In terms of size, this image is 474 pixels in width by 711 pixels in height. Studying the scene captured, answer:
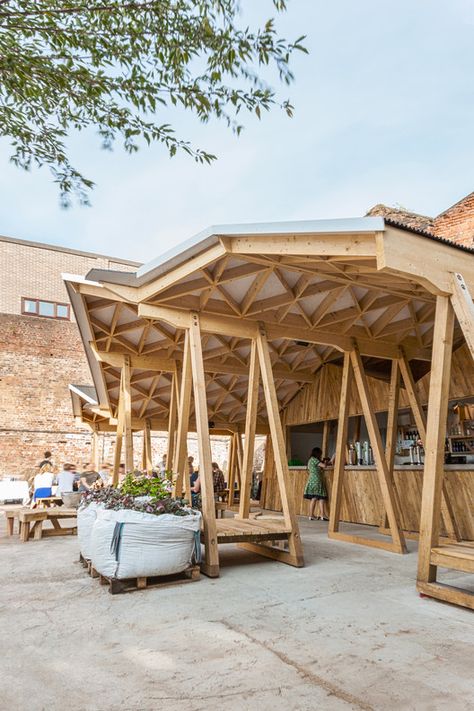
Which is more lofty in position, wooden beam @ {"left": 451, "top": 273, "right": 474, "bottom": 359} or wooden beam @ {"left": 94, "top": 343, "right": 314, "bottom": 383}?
wooden beam @ {"left": 94, "top": 343, "right": 314, "bottom": 383}

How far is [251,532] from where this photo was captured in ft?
20.9

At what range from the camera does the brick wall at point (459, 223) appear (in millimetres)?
16075

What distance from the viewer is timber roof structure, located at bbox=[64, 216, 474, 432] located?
507 cm

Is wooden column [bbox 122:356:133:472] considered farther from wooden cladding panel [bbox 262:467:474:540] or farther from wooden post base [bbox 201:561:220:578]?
wooden post base [bbox 201:561:220:578]

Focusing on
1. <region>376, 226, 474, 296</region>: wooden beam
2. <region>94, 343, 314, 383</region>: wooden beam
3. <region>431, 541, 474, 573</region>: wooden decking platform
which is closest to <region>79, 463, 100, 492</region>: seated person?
<region>94, 343, 314, 383</region>: wooden beam

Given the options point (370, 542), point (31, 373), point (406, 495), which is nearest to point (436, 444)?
point (370, 542)

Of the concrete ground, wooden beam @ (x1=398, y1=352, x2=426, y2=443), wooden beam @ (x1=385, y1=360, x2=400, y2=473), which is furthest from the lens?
wooden beam @ (x1=385, y1=360, x2=400, y2=473)

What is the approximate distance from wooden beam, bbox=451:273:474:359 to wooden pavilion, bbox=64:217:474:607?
12 mm

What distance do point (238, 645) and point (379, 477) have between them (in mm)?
4920

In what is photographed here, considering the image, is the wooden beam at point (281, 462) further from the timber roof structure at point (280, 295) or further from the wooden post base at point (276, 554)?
the timber roof structure at point (280, 295)

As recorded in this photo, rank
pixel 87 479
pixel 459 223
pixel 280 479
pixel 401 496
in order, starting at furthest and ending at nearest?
pixel 459 223
pixel 87 479
pixel 401 496
pixel 280 479

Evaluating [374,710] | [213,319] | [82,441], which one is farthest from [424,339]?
[82,441]

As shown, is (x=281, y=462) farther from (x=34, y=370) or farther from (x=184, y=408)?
(x=34, y=370)

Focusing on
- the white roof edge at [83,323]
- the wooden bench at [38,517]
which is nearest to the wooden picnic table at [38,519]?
the wooden bench at [38,517]
